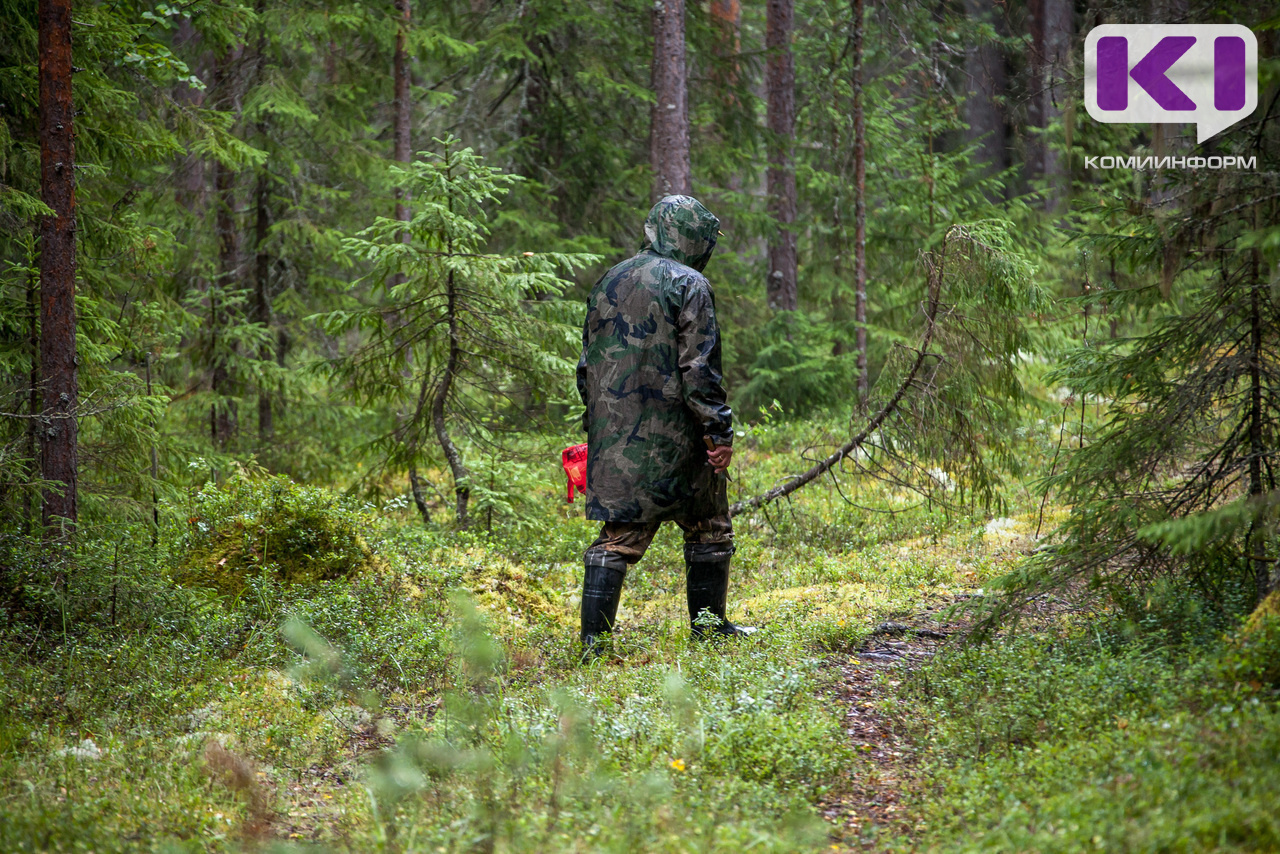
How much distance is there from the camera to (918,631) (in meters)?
6.15

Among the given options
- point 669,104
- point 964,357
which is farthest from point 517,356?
point 669,104

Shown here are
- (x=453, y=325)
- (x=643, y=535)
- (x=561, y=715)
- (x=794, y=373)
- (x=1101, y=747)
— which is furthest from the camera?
(x=794, y=373)

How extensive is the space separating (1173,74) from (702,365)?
3.33m

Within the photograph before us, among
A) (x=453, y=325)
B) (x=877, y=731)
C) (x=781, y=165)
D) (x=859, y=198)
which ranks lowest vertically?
(x=877, y=731)

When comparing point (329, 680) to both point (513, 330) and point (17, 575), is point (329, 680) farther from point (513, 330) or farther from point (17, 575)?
point (513, 330)

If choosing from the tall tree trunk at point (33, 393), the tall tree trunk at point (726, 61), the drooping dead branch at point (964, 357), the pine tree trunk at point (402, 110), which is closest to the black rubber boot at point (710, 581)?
the drooping dead branch at point (964, 357)

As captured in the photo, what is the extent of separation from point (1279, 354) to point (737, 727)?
11.0 ft

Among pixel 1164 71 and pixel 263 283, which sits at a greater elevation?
pixel 1164 71

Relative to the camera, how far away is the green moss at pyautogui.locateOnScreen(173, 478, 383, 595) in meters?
6.98

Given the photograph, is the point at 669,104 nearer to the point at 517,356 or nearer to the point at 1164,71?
the point at 517,356

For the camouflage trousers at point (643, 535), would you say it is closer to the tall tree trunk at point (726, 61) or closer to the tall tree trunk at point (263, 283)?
the tall tree trunk at point (263, 283)

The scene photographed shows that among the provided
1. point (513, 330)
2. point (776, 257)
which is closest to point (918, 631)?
point (513, 330)

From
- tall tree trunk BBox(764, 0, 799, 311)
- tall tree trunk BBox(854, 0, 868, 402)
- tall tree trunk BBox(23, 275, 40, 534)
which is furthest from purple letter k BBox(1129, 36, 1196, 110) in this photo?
tall tree trunk BBox(764, 0, 799, 311)

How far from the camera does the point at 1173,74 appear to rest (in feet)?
18.6
